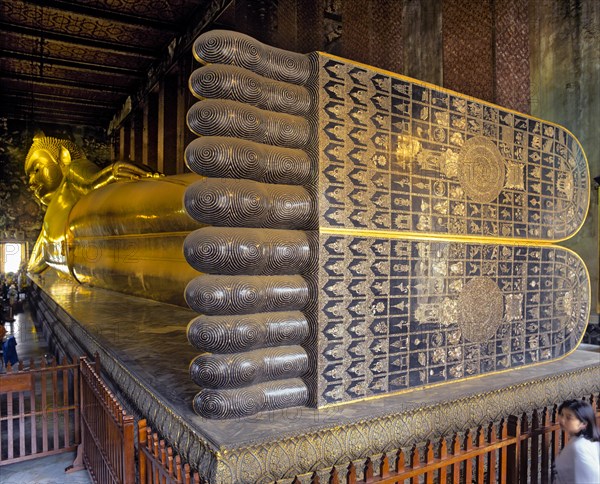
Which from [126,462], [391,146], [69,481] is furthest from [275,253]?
[69,481]

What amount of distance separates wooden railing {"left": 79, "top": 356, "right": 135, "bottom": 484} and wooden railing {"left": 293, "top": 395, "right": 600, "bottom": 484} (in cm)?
70

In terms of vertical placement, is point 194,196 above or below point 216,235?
above

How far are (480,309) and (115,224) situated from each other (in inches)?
140

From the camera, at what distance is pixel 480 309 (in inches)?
97.6

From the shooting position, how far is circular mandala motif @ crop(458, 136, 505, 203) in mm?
2400

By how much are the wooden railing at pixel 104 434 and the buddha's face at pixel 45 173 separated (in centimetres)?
566

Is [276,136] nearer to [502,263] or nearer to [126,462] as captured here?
[126,462]

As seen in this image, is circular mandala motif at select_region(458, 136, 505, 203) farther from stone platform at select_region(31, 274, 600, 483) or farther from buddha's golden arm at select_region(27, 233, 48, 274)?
buddha's golden arm at select_region(27, 233, 48, 274)

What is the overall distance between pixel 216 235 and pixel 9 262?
14.5 m

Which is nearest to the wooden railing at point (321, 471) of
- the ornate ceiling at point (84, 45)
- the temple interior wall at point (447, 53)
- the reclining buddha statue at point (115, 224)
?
the reclining buddha statue at point (115, 224)

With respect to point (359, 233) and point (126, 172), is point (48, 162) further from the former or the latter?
point (359, 233)

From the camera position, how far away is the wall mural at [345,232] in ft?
5.49

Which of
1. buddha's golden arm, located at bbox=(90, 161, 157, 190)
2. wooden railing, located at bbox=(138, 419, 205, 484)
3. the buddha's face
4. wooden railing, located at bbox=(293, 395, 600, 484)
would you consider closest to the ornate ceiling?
the buddha's face

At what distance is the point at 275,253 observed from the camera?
177 centimetres
